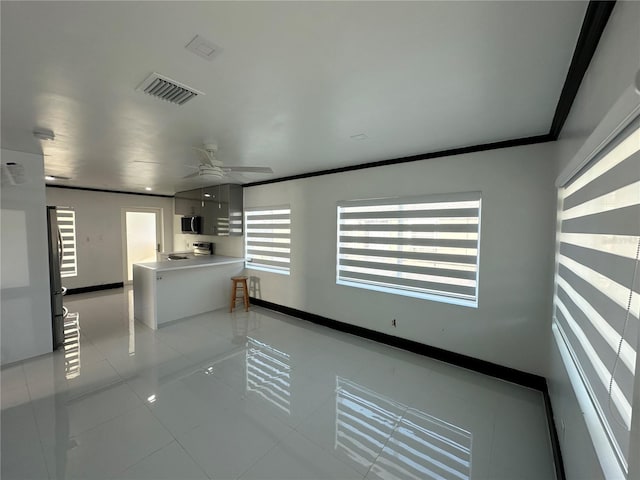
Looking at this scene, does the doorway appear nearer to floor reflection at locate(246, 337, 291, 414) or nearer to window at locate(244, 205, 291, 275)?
window at locate(244, 205, 291, 275)

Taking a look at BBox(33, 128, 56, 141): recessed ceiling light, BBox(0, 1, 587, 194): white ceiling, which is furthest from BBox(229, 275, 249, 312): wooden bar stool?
BBox(33, 128, 56, 141): recessed ceiling light

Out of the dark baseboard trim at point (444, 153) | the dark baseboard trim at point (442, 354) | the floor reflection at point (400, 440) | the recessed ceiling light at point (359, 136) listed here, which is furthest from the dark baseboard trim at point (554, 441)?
the recessed ceiling light at point (359, 136)

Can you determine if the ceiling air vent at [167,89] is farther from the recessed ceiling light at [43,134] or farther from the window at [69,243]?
the window at [69,243]

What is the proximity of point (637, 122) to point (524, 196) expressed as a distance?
2.02 m

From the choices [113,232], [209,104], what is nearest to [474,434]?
[209,104]

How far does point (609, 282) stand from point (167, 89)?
255 centimetres

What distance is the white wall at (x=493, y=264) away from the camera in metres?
2.60

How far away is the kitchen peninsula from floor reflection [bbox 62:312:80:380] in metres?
0.82

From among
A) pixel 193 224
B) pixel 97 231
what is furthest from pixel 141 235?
pixel 193 224

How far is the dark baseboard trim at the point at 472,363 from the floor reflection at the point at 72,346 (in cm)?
300

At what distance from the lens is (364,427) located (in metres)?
2.14

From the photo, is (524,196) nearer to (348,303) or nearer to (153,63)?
(348,303)

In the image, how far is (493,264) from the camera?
2842 millimetres

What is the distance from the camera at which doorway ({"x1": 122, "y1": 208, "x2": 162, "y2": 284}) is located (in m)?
7.07
